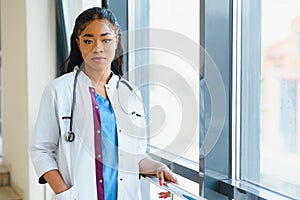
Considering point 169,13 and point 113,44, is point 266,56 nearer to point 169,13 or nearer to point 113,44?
point 113,44

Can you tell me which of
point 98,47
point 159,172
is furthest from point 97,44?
point 159,172

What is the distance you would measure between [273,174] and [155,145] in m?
0.93

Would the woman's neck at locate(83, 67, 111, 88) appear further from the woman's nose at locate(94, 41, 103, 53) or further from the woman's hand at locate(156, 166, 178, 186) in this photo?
the woman's hand at locate(156, 166, 178, 186)

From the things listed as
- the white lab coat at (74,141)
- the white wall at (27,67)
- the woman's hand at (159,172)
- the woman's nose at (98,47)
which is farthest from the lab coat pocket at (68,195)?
the white wall at (27,67)

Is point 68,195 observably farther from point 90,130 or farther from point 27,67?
point 27,67

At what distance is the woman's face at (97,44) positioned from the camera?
1.82 metres

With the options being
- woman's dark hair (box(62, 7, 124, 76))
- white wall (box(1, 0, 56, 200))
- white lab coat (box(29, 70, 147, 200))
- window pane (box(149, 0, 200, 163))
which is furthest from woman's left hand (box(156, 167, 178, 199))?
white wall (box(1, 0, 56, 200))

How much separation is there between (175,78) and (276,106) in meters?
0.56

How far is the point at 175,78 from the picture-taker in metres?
2.28

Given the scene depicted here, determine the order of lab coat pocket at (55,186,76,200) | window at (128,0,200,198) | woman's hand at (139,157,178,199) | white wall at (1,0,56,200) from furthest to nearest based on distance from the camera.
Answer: white wall at (1,0,56,200) < window at (128,0,200,198) < woman's hand at (139,157,178,199) < lab coat pocket at (55,186,76,200)

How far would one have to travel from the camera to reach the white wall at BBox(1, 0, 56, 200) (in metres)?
3.47

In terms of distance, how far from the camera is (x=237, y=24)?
79.1 inches

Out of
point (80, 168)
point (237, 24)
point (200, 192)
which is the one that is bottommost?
point (200, 192)

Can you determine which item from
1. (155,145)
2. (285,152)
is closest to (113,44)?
(285,152)
